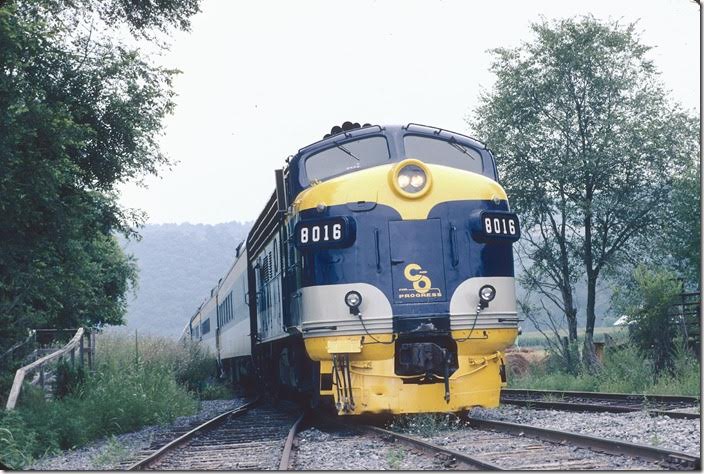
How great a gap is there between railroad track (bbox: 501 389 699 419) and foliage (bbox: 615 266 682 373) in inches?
67.2

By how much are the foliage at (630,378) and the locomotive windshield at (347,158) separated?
19.2 feet

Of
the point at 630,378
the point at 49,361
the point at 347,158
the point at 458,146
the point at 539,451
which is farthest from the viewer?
the point at 49,361

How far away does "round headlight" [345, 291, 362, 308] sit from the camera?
9.93 metres

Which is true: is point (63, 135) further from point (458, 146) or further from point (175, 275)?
point (175, 275)

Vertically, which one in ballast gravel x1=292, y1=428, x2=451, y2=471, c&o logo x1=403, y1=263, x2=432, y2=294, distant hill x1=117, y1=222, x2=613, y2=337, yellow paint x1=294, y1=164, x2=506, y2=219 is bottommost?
ballast gravel x1=292, y1=428, x2=451, y2=471

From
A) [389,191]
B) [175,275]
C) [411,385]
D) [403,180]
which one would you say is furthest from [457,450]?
[175,275]

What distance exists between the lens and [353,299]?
32.6ft

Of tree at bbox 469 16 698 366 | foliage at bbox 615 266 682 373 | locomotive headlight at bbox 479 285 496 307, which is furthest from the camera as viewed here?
tree at bbox 469 16 698 366

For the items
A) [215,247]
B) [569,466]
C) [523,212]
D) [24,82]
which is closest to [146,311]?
[215,247]

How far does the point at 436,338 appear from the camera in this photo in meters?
10.3

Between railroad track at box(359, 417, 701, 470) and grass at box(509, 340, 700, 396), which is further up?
grass at box(509, 340, 700, 396)

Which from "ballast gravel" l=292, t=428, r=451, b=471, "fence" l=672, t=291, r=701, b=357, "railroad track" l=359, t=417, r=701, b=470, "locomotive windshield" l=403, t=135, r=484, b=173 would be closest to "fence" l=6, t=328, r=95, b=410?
"ballast gravel" l=292, t=428, r=451, b=471

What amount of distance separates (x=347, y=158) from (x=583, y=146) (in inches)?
439

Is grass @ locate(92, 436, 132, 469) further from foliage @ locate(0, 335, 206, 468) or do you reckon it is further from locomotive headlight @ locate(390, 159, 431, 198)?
locomotive headlight @ locate(390, 159, 431, 198)
